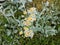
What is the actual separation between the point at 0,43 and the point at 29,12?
0.42 meters

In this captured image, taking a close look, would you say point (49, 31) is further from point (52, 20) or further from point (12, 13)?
point (12, 13)

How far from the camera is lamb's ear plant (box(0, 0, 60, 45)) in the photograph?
8.56ft

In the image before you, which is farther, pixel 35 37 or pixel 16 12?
pixel 16 12

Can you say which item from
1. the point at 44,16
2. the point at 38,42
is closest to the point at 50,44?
the point at 38,42

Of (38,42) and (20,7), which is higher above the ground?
(20,7)

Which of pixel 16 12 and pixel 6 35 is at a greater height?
pixel 16 12

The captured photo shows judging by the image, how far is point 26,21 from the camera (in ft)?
8.54

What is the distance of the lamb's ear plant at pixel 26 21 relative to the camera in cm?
261

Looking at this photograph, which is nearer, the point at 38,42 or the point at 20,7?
the point at 38,42

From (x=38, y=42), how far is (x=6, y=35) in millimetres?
334

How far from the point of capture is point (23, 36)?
262 cm

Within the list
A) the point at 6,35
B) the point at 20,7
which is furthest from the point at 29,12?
the point at 6,35

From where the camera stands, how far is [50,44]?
2602 mm

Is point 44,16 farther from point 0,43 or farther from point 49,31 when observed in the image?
point 0,43
